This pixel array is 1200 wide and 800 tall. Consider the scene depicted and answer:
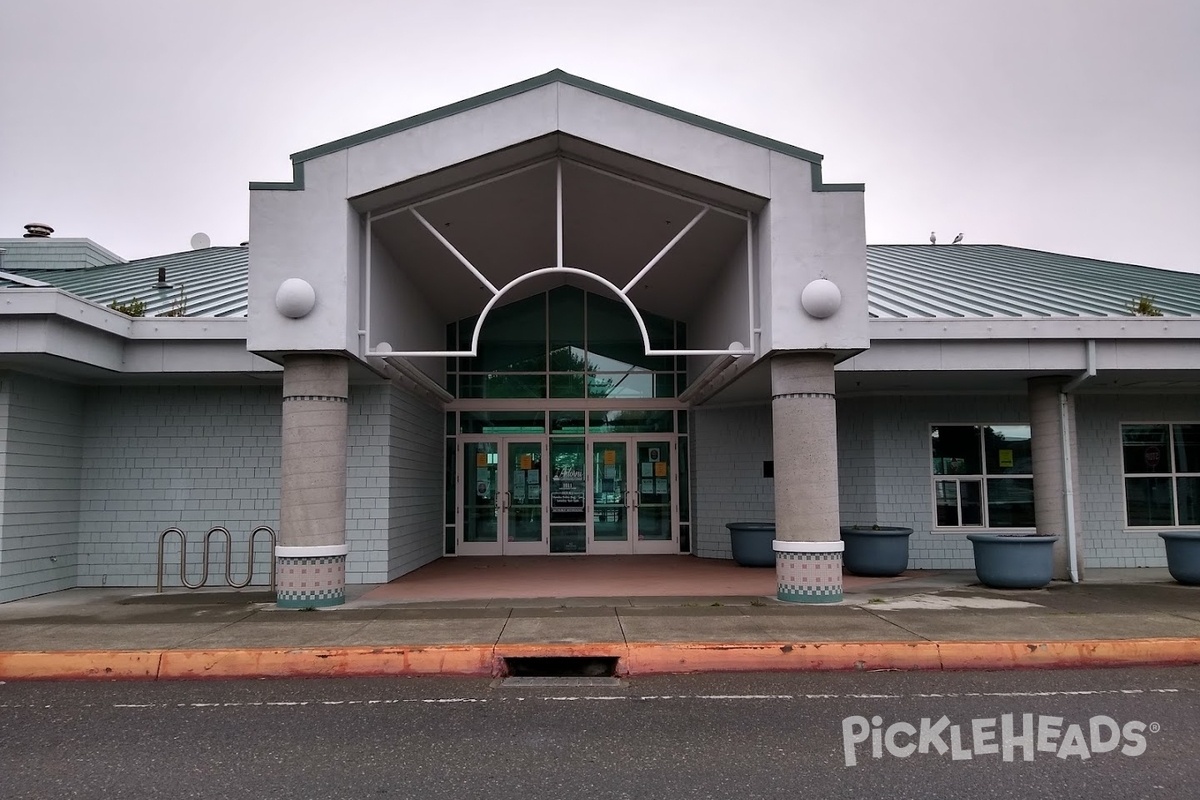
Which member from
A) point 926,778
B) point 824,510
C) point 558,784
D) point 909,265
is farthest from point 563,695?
point 909,265

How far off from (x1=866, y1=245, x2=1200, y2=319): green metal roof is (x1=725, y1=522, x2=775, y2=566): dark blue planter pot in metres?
4.29

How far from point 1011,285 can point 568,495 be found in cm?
958

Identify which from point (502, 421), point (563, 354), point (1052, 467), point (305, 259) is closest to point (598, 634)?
point (305, 259)

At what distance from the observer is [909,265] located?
19.3 meters

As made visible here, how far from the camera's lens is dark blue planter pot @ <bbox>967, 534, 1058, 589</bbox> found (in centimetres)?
1228

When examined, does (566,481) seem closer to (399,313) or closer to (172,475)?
Result: (399,313)

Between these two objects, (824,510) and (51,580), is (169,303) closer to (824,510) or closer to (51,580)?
(51,580)

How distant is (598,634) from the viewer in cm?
907

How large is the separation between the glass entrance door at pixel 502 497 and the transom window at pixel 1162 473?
11.0 m

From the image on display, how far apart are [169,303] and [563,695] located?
33.9ft

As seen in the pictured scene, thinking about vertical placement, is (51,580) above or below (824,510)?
below

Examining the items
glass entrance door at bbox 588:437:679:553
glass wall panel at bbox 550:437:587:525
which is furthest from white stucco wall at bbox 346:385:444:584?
glass entrance door at bbox 588:437:679:553

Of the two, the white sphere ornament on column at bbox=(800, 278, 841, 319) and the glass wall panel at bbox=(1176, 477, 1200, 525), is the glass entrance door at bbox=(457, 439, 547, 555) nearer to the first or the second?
the white sphere ornament on column at bbox=(800, 278, 841, 319)

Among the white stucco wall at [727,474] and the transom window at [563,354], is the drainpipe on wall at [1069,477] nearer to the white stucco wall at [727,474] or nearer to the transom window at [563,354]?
the white stucco wall at [727,474]
